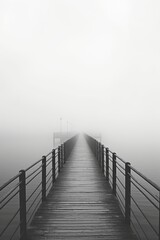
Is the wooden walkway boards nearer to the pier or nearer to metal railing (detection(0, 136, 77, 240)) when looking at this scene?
the pier

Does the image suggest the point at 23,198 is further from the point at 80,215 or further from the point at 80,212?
the point at 80,212

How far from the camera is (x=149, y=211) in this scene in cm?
1633

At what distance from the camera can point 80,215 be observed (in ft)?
18.1

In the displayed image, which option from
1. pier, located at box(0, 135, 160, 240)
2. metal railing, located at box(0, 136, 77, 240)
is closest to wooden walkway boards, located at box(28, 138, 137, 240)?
pier, located at box(0, 135, 160, 240)

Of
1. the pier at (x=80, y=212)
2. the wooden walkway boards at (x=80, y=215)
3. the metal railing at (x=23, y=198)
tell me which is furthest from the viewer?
the wooden walkway boards at (x=80, y=215)

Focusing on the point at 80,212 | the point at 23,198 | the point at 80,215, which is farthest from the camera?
the point at 80,212

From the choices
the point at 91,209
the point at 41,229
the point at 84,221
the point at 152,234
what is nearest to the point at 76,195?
the point at 91,209

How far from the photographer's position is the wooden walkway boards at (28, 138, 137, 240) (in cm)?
454

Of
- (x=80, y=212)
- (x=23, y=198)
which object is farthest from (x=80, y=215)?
(x=23, y=198)

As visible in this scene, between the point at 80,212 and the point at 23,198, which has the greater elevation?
the point at 23,198

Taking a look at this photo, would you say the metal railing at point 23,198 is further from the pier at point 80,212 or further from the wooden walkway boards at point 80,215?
the wooden walkway boards at point 80,215

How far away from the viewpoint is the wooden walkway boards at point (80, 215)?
4535mm

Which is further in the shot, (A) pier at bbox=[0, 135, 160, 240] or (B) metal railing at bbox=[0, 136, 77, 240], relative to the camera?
(A) pier at bbox=[0, 135, 160, 240]

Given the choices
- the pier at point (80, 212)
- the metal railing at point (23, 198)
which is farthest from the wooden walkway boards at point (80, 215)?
the metal railing at point (23, 198)
